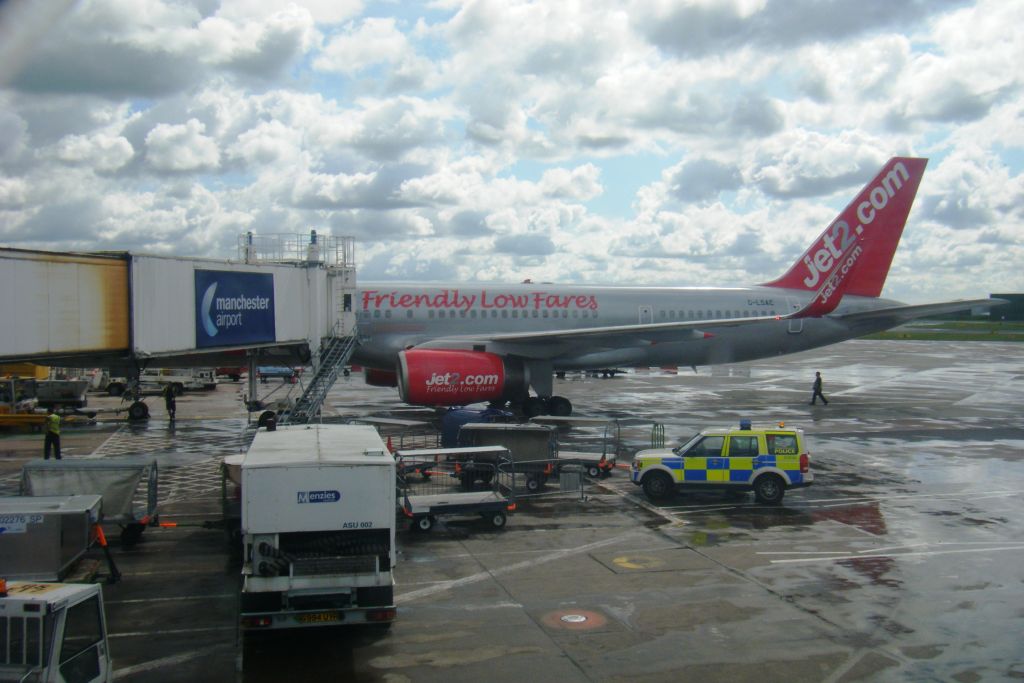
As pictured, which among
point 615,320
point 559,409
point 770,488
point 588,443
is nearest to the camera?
point 770,488

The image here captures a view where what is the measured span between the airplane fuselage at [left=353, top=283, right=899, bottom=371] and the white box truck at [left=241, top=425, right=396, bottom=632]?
69.2 feet

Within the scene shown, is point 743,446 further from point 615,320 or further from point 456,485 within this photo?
point 615,320

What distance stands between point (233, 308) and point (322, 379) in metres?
4.61

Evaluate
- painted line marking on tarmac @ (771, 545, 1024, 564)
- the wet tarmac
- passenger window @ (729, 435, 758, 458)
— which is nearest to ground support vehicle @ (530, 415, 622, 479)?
the wet tarmac

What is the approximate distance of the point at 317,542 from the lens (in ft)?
41.1

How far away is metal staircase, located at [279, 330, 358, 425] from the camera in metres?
25.5

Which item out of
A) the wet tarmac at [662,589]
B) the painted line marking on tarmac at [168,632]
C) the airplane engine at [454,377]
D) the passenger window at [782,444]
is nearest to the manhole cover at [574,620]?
the wet tarmac at [662,589]

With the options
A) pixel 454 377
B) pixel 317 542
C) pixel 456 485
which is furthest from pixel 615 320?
pixel 317 542

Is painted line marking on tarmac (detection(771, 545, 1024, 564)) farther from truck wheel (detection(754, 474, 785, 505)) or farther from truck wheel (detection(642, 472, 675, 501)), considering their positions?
truck wheel (detection(642, 472, 675, 501))

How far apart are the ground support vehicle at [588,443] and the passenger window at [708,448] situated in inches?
117

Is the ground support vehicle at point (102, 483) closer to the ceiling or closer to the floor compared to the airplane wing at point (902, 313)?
closer to the floor

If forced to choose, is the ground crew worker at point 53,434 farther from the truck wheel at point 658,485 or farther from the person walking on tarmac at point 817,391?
the person walking on tarmac at point 817,391

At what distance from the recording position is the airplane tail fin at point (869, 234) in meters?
41.6

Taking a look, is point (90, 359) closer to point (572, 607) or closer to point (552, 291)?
point (572, 607)
